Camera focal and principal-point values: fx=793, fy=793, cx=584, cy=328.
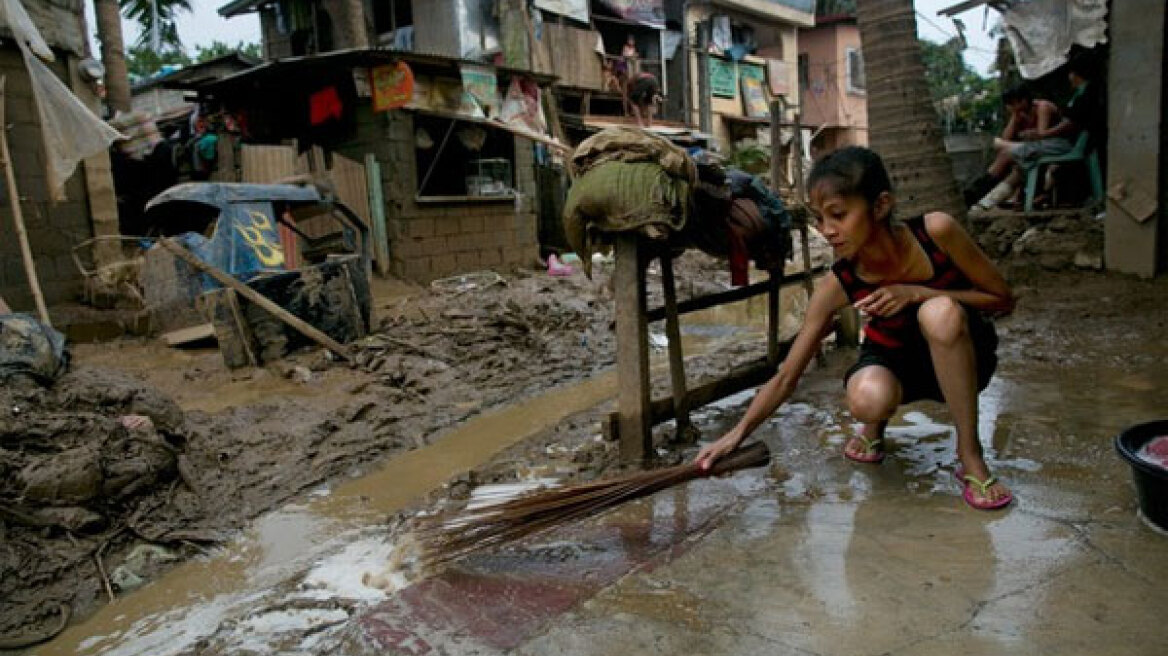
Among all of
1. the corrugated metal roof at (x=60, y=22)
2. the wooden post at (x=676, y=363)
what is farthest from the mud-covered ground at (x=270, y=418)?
the corrugated metal roof at (x=60, y=22)

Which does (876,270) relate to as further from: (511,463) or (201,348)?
(201,348)

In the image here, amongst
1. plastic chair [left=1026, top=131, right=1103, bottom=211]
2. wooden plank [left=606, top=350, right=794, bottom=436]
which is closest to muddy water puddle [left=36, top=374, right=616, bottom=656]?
wooden plank [left=606, top=350, right=794, bottom=436]

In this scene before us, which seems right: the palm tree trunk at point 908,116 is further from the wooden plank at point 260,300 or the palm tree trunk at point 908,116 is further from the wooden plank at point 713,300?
the wooden plank at point 260,300

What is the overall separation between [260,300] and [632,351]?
4.23 meters

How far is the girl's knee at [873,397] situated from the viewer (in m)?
2.84

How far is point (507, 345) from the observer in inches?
297

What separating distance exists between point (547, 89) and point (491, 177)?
213cm

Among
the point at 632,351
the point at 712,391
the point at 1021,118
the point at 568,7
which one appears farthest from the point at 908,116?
the point at 568,7

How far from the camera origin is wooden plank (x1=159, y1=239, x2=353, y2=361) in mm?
6001

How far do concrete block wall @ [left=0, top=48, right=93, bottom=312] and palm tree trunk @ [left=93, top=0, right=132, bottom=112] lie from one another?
6.75m

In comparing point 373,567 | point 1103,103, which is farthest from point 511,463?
point 1103,103

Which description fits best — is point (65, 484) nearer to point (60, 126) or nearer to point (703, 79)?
point (60, 126)

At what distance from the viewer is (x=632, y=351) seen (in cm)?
329

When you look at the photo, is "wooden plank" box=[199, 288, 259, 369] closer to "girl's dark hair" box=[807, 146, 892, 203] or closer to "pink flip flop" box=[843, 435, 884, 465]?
"pink flip flop" box=[843, 435, 884, 465]
